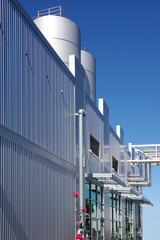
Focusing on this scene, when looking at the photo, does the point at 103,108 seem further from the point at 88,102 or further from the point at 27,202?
the point at 27,202

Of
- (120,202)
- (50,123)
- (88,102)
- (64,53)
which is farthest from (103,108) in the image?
(50,123)

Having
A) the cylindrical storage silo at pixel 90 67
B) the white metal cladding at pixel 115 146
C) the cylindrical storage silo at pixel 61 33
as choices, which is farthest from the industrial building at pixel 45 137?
the white metal cladding at pixel 115 146

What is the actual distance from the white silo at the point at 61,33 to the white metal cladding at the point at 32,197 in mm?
8132

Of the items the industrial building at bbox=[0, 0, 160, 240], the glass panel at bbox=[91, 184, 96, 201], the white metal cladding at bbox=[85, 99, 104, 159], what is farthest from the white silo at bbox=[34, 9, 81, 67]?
the glass panel at bbox=[91, 184, 96, 201]

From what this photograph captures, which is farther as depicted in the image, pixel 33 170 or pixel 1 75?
pixel 33 170

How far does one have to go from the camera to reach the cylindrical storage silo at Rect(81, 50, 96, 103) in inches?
1161

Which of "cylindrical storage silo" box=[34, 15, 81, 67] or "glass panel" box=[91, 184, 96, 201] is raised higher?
"cylindrical storage silo" box=[34, 15, 81, 67]

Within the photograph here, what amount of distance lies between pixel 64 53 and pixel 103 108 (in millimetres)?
7239

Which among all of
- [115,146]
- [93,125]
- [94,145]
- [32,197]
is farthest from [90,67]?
[32,197]

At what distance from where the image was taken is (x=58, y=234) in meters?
17.0

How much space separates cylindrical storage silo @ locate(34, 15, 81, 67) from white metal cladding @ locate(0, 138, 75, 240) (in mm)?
8129

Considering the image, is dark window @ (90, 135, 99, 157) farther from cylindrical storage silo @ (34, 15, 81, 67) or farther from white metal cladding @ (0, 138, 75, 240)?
white metal cladding @ (0, 138, 75, 240)

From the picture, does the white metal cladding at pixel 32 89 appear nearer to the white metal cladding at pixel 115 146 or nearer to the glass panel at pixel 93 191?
the glass panel at pixel 93 191

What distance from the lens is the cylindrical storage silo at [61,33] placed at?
2348cm
